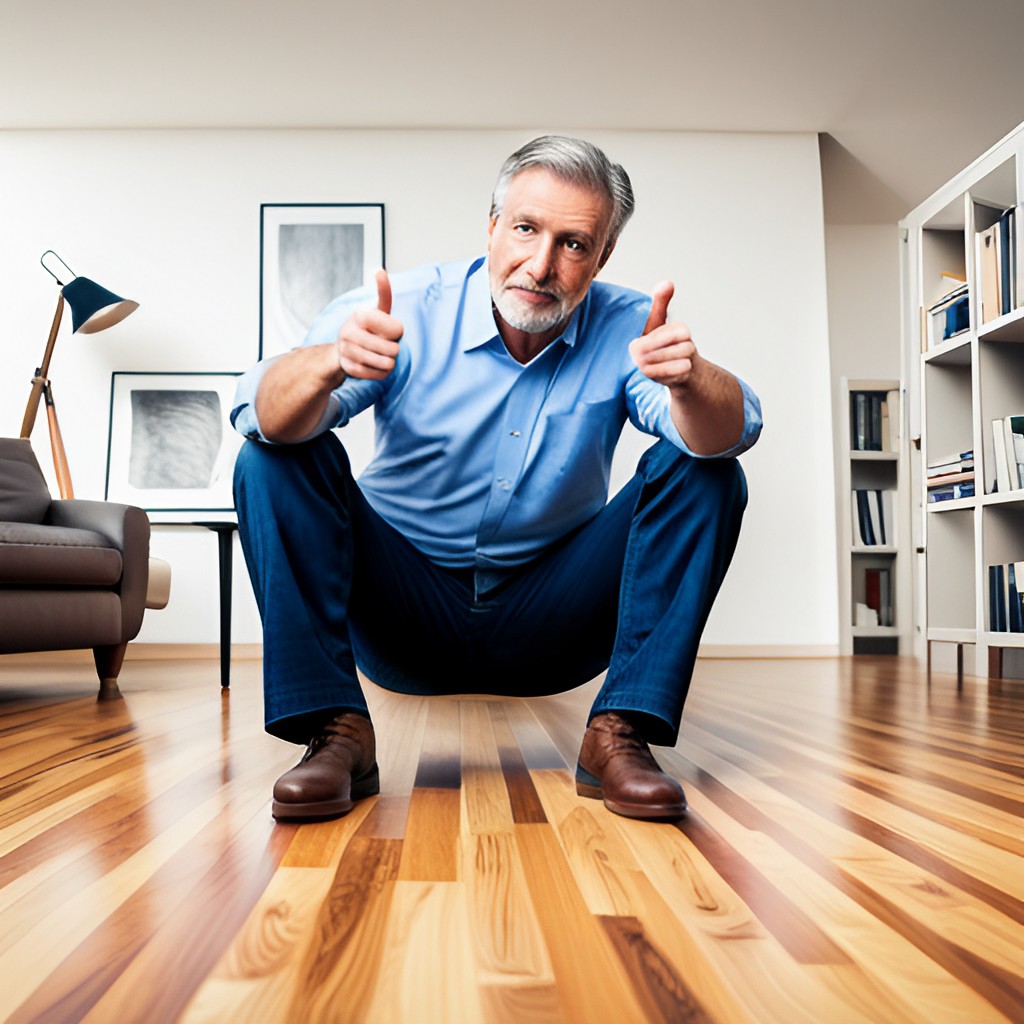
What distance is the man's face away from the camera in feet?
4.55

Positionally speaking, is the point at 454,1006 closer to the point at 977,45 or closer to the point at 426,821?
the point at 426,821

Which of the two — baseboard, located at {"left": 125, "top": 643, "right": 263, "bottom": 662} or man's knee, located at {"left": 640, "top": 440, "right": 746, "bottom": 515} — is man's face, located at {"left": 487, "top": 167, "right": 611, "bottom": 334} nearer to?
man's knee, located at {"left": 640, "top": 440, "right": 746, "bottom": 515}

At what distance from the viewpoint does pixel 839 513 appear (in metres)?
6.06

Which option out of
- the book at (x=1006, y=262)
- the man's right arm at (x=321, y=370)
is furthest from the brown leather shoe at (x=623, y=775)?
the book at (x=1006, y=262)

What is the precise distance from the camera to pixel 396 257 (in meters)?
5.43

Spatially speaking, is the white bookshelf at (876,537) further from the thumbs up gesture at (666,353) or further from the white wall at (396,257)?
the thumbs up gesture at (666,353)

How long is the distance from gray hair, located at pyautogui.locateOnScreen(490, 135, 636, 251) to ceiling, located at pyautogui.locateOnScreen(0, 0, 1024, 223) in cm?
339

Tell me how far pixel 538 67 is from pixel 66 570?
132 inches

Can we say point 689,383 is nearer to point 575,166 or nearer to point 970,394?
point 575,166

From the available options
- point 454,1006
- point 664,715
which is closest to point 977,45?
point 664,715

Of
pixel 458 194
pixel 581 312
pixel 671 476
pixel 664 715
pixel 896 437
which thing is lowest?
pixel 664 715

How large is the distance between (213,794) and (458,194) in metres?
4.59

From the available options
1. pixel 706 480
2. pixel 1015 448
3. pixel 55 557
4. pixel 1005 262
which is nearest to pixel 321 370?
pixel 706 480

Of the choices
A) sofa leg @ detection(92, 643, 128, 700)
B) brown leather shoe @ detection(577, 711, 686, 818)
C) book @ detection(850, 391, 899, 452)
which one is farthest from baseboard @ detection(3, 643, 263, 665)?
brown leather shoe @ detection(577, 711, 686, 818)
